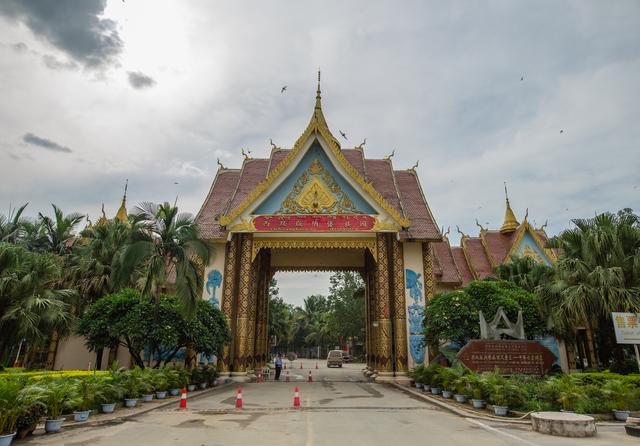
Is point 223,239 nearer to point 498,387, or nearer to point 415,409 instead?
point 415,409

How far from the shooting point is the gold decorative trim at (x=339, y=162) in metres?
19.3

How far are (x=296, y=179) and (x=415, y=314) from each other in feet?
27.0

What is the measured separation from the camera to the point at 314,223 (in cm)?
1942

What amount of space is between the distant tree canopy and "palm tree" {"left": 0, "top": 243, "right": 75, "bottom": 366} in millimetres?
12968

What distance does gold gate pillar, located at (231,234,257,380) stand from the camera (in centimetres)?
1861

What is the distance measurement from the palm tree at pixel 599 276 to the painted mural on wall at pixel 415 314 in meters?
5.99

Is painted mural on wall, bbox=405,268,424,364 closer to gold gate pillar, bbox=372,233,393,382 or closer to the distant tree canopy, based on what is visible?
gold gate pillar, bbox=372,233,393,382

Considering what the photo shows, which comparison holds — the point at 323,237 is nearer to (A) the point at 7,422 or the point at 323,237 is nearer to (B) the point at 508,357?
(B) the point at 508,357

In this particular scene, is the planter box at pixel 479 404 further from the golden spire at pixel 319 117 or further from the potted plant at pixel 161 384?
the golden spire at pixel 319 117

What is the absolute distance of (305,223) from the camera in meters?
19.4

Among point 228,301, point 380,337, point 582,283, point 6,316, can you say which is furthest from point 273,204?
point 582,283

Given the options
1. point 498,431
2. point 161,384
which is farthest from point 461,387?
point 161,384

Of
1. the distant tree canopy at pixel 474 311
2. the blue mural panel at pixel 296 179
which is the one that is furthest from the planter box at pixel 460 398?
the blue mural panel at pixel 296 179

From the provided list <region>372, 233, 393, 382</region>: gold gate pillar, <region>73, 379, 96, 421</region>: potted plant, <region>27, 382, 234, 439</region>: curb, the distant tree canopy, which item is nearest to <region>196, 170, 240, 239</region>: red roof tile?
<region>372, 233, 393, 382</region>: gold gate pillar
